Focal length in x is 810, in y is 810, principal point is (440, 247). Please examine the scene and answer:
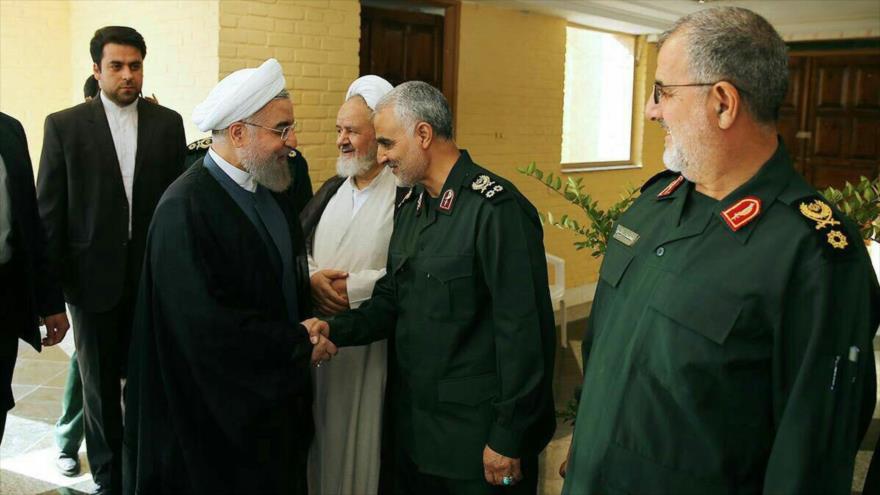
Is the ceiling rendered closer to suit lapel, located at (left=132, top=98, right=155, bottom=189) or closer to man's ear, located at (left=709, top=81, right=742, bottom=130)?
suit lapel, located at (left=132, top=98, right=155, bottom=189)

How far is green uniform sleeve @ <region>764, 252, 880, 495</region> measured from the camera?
4.26 feet

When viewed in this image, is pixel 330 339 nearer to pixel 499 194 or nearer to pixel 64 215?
pixel 499 194

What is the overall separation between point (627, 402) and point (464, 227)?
0.87 meters

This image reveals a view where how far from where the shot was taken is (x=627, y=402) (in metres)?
1.48

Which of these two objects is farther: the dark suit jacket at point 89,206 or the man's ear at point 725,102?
the dark suit jacket at point 89,206

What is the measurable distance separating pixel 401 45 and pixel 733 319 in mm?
4837

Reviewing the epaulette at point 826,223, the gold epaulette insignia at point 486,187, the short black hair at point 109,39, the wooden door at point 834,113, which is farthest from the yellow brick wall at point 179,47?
the wooden door at point 834,113

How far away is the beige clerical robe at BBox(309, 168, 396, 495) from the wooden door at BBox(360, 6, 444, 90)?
10.3 ft

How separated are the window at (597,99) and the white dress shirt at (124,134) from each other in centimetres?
505

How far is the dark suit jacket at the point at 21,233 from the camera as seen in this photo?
267 cm

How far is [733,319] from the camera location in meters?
1.36

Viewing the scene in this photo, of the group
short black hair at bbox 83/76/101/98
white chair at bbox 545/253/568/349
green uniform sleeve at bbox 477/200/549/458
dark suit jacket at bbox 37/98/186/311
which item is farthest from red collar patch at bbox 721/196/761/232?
white chair at bbox 545/253/568/349

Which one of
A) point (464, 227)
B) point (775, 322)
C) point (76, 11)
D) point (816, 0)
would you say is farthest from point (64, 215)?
point (816, 0)

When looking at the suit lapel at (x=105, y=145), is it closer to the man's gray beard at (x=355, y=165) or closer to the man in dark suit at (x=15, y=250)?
the man in dark suit at (x=15, y=250)
